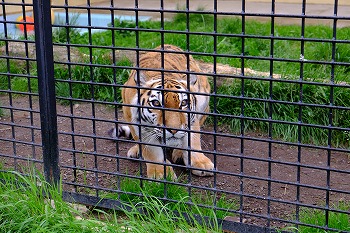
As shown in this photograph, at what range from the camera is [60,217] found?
330 centimetres

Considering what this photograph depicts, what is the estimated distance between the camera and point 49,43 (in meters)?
3.65

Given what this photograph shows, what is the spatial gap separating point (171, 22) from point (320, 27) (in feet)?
7.77

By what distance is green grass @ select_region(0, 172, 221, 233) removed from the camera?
3182 mm

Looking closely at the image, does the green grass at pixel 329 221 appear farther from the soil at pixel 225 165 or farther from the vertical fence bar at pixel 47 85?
the vertical fence bar at pixel 47 85

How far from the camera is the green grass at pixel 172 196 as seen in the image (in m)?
3.54

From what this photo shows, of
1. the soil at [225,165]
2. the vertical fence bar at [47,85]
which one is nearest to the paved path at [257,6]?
the soil at [225,165]

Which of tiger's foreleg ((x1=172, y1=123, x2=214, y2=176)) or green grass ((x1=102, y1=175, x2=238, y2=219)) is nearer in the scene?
green grass ((x1=102, y1=175, x2=238, y2=219))

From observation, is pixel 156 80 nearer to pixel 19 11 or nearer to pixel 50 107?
pixel 50 107

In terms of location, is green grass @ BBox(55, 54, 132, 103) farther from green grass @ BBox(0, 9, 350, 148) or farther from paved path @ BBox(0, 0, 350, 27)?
paved path @ BBox(0, 0, 350, 27)

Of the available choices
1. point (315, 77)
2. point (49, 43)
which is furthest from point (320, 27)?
point (49, 43)

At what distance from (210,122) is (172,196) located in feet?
6.29

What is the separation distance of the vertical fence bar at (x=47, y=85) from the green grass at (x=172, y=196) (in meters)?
0.44

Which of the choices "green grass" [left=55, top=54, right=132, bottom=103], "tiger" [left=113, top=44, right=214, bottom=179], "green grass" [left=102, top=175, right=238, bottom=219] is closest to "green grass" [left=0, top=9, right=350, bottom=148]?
"green grass" [left=55, top=54, right=132, bottom=103]

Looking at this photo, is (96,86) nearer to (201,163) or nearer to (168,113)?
(201,163)
